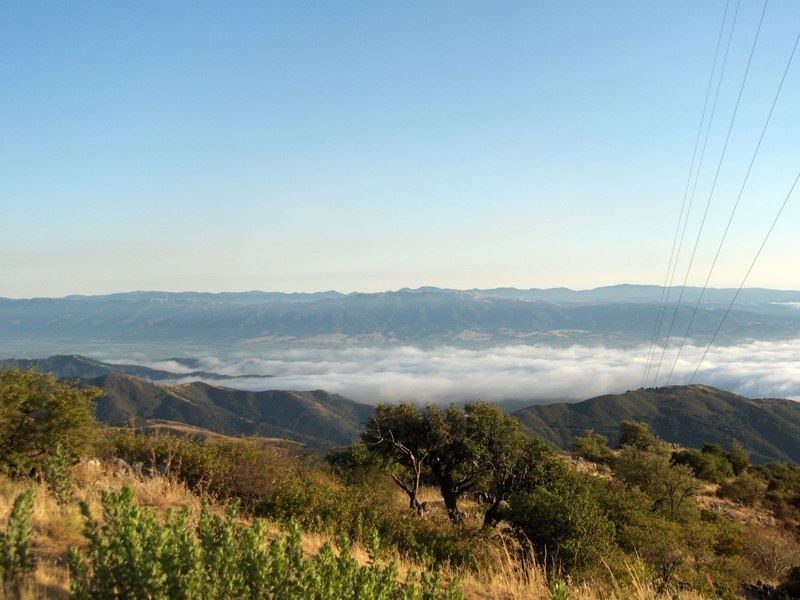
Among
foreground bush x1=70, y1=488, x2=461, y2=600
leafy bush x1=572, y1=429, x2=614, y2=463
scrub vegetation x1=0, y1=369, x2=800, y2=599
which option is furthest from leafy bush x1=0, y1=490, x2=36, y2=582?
leafy bush x1=572, y1=429, x2=614, y2=463

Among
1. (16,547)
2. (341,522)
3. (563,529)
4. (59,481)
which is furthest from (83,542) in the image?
(563,529)

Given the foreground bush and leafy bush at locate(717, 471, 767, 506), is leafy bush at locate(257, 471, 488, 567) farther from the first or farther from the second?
leafy bush at locate(717, 471, 767, 506)

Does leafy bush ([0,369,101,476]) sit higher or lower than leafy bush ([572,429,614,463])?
higher

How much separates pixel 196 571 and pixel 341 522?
7.23 metres

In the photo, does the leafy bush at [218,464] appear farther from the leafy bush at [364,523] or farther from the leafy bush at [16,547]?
the leafy bush at [16,547]

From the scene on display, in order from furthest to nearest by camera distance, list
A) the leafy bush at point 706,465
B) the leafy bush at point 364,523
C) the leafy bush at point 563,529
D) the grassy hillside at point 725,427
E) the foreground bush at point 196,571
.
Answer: the grassy hillside at point 725,427
the leafy bush at point 706,465
the leafy bush at point 563,529
the leafy bush at point 364,523
the foreground bush at point 196,571

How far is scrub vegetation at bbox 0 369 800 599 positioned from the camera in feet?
13.5

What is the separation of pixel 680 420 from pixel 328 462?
189 m

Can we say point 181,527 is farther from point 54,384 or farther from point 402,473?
point 402,473

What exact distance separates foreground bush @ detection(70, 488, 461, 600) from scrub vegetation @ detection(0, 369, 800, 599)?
2cm

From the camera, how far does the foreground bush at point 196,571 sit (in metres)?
3.77

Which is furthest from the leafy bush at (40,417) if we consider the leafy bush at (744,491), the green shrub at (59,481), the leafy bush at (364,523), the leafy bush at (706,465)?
the leafy bush at (706,465)

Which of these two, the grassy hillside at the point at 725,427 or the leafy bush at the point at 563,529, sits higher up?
the leafy bush at the point at 563,529

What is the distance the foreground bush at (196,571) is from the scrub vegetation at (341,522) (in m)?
0.02
